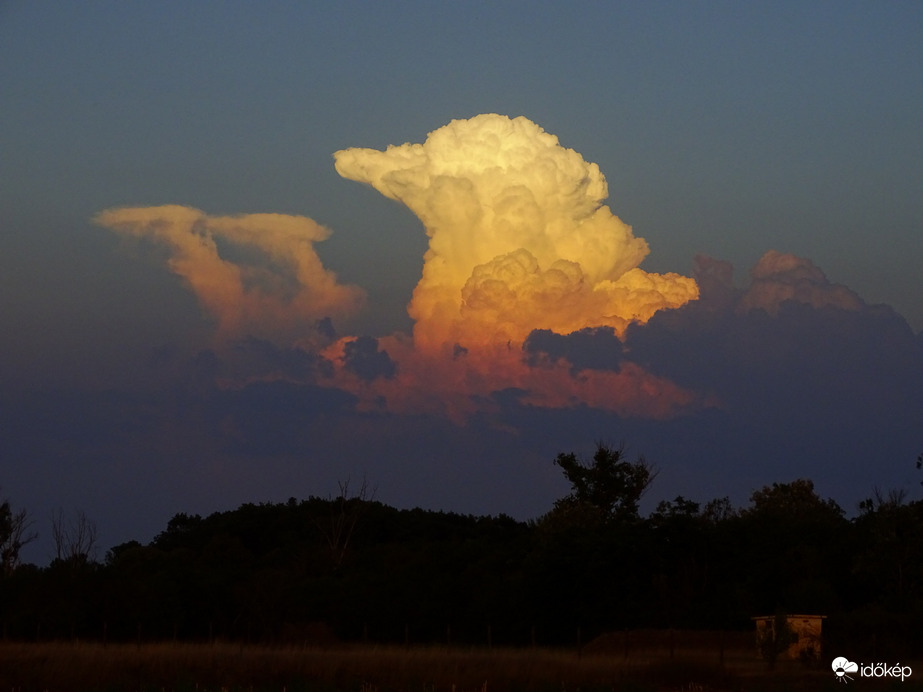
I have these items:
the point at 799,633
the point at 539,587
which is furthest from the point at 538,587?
the point at 799,633

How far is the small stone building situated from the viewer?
30.2 meters

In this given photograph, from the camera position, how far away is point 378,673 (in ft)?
92.0

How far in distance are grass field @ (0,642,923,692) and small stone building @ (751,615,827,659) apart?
73 centimetres

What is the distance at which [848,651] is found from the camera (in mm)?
31469

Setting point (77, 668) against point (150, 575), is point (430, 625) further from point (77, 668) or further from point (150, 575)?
point (77, 668)

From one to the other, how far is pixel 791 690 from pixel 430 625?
23335mm

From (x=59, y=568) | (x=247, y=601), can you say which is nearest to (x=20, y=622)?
(x=59, y=568)

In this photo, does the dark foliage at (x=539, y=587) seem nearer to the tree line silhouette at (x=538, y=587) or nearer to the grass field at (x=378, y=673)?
the tree line silhouette at (x=538, y=587)

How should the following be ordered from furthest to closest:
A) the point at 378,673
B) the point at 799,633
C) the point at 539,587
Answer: the point at 539,587
the point at 799,633
the point at 378,673

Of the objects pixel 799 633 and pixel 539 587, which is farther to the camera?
pixel 539 587

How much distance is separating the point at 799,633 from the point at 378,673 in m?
11.3

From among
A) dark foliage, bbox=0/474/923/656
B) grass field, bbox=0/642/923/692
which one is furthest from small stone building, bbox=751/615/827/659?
dark foliage, bbox=0/474/923/656

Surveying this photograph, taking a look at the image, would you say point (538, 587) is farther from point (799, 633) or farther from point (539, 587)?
point (799, 633)

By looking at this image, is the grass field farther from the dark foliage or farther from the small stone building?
the dark foliage
